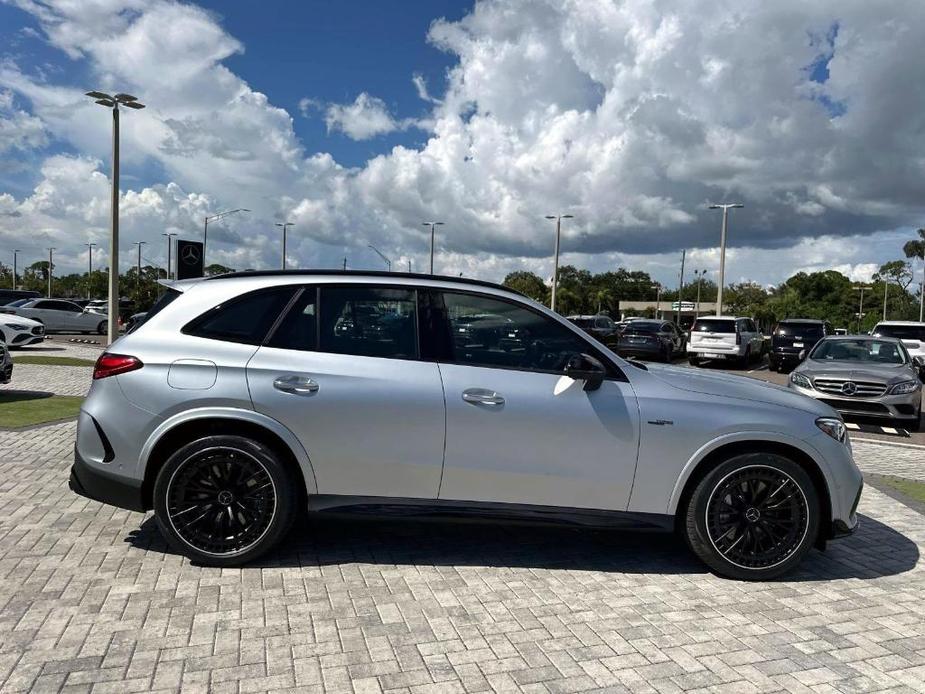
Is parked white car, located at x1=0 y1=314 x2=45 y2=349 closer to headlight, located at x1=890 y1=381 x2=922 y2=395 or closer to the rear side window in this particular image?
the rear side window

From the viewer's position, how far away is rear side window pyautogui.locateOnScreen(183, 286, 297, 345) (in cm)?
433

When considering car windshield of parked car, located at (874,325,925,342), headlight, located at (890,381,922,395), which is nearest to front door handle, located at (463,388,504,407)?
headlight, located at (890,381,922,395)

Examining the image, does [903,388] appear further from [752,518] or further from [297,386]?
[297,386]

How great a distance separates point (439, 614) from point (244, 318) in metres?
2.10

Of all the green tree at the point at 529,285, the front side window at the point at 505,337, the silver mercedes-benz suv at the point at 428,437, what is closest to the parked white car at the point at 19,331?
the silver mercedes-benz suv at the point at 428,437

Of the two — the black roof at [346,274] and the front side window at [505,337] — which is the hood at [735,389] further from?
the black roof at [346,274]

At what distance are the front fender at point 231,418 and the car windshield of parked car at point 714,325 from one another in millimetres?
21109

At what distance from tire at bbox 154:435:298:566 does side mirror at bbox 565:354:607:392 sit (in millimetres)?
1795

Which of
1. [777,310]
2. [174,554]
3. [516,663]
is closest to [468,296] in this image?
[516,663]

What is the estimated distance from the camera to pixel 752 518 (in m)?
4.28

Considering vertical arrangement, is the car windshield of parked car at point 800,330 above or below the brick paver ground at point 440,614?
above

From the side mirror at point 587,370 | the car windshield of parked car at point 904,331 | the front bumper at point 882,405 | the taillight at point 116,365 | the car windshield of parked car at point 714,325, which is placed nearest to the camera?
the side mirror at point 587,370

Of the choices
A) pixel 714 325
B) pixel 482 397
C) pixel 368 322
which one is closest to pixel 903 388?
pixel 482 397

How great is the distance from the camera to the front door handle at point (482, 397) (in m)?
4.16
